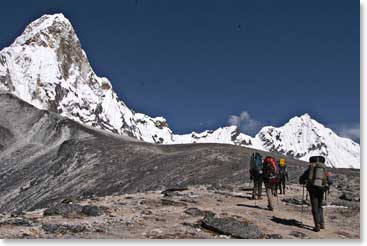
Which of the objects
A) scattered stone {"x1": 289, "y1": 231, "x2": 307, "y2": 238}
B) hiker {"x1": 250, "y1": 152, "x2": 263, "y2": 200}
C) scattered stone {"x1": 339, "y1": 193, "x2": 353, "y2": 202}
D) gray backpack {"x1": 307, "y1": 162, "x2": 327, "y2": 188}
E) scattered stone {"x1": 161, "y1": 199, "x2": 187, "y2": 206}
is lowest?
scattered stone {"x1": 289, "y1": 231, "x2": 307, "y2": 238}

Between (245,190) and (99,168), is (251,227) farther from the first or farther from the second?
(99,168)

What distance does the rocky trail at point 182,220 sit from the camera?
13.3m

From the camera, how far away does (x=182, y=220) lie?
15.3 m

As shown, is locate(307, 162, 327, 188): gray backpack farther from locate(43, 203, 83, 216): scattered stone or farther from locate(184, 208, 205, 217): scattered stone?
locate(43, 203, 83, 216): scattered stone

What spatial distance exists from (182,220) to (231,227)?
1.96 m

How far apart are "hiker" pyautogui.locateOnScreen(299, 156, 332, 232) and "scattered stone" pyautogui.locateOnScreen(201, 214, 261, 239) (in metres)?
1.87

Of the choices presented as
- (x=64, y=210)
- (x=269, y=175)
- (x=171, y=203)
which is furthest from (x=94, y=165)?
(x=64, y=210)

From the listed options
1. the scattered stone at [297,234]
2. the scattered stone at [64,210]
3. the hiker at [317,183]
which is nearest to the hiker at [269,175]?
the hiker at [317,183]

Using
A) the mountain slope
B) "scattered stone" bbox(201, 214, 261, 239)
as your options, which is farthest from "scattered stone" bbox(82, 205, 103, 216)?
the mountain slope

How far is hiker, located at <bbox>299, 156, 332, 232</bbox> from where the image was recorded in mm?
14922

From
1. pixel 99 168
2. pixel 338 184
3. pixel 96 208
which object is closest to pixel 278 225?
pixel 96 208

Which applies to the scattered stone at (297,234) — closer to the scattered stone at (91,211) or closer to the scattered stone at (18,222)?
the scattered stone at (91,211)

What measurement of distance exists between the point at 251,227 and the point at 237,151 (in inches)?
1209

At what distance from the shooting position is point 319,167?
14.9m
